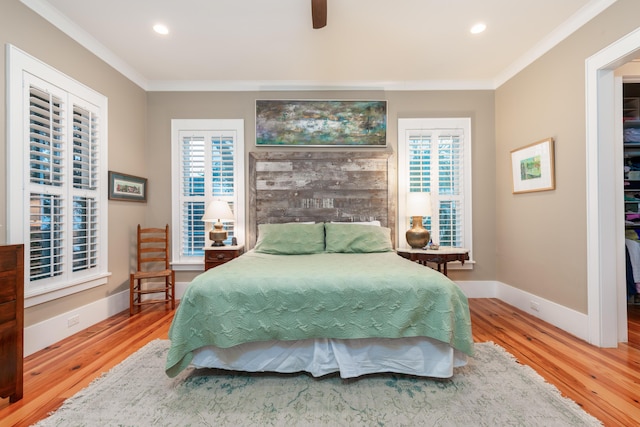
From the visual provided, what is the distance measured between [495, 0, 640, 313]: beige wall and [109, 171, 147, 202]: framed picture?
4.77 m

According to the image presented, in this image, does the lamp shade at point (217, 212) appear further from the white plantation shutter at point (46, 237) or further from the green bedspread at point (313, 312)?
the green bedspread at point (313, 312)

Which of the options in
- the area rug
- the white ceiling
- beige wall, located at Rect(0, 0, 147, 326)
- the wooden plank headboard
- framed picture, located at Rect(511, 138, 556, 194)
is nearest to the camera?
the area rug

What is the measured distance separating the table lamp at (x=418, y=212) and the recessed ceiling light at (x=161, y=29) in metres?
3.19

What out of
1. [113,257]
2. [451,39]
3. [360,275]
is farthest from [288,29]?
[113,257]

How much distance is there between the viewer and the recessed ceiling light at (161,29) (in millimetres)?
2770

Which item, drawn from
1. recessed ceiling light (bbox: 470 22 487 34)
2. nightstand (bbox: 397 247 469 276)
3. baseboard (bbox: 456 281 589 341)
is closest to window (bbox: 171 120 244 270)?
nightstand (bbox: 397 247 469 276)

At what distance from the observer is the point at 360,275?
1.97m

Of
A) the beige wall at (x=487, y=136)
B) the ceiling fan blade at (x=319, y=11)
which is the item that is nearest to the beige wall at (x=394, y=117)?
the beige wall at (x=487, y=136)

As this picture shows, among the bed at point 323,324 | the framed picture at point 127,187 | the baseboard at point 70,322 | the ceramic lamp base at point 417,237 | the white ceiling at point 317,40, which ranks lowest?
A: the baseboard at point 70,322

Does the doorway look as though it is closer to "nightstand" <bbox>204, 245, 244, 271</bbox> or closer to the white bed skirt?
the white bed skirt

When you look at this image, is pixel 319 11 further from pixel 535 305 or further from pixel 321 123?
pixel 535 305

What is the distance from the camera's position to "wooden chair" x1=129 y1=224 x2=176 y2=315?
3435 mm

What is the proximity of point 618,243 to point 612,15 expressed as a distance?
6.19ft

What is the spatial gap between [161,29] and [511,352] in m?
4.32
